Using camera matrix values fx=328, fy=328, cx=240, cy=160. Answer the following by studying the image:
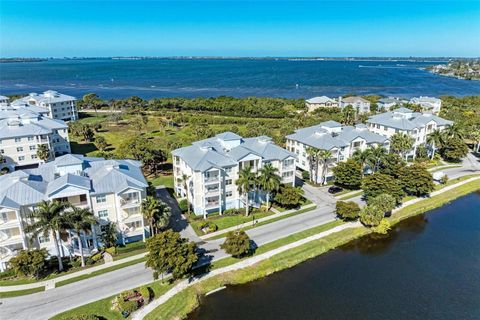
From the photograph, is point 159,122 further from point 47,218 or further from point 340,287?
point 340,287

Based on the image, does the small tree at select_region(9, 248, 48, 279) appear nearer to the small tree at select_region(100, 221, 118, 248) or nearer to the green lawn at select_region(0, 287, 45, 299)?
the green lawn at select_region(0, 287, 45, 299)

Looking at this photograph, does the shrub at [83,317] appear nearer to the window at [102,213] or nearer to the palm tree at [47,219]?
the palm tree at [47,219]

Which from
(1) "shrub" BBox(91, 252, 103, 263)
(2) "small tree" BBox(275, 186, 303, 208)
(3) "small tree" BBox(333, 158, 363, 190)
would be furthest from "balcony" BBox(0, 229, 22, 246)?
(3) "small tree" BBox(333, 158, 363, 190)

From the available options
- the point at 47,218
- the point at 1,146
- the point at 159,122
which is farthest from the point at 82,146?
the point at 47,218

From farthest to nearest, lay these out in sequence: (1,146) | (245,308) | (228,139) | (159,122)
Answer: (159,122) → (1,146) → (228,139) → (245,308)

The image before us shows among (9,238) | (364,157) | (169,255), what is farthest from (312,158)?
(9,238)

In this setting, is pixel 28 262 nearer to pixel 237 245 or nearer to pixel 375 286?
pixel 237 245
